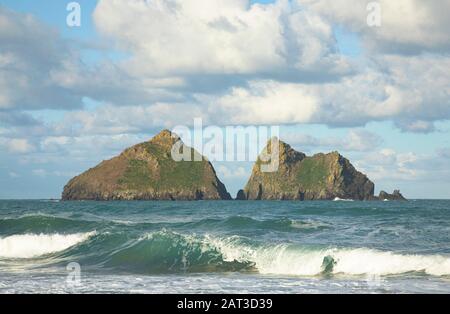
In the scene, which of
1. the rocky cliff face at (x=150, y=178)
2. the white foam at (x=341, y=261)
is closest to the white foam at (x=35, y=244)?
the white foam at (x=341, y=261)

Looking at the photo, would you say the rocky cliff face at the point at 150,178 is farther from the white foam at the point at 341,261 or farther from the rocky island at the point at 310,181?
the white foam at the point at 341,261

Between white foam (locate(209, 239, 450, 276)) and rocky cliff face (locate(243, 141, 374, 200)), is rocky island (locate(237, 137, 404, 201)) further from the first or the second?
white foam (locate(209, 239, 450, 276))

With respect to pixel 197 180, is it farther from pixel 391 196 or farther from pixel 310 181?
pixel 391 196

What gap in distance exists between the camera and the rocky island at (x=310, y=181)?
595 ft

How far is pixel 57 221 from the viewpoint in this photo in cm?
4212

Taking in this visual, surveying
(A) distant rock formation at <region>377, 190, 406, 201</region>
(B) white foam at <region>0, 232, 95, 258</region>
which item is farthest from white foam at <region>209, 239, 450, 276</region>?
(A) distant rock formation at <region>377, 190, 406, 201</region>

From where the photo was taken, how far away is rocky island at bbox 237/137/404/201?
595 feet
